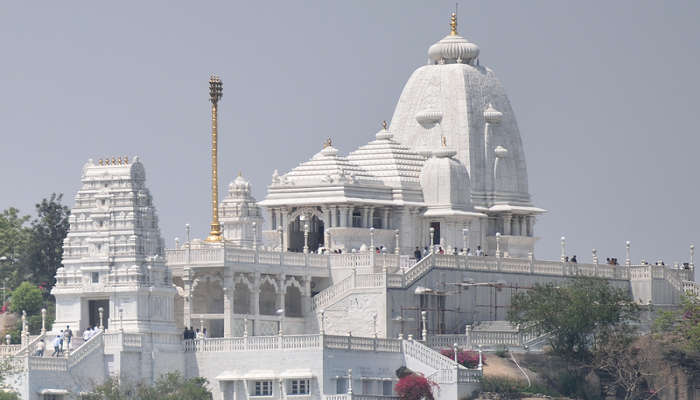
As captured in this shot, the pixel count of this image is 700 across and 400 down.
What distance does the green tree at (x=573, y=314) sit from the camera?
128m

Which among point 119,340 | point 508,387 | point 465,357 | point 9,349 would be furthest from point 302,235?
point 9,349

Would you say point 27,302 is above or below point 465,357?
above

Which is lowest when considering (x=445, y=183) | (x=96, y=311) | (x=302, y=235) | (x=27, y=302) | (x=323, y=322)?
(x=323, y=322)

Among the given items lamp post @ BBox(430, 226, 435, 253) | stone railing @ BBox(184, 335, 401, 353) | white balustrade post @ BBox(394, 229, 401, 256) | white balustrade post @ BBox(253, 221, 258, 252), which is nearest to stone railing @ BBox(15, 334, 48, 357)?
stone railing @ BBox(184, 335, 401, 353)

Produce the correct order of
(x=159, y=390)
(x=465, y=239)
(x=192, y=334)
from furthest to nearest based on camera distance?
(x=465, y=239) < (x=192, y=334) < (x=159, y=390)

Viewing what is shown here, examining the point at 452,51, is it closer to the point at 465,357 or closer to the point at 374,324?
the point at 374,324

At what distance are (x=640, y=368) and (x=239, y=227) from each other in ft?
93.0

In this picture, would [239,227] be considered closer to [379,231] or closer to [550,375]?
[379,231]

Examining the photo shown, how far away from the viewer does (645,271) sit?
5650 inches

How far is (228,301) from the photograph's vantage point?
128 m

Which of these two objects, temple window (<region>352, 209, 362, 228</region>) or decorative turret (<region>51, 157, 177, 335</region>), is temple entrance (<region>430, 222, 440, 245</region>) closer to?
temple window (<region>352, 209, 362, 228</region>)

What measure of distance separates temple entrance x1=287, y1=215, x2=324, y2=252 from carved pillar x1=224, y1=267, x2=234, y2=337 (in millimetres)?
13455

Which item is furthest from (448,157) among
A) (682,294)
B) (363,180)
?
(682,294)

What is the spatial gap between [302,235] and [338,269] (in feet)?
27.3
